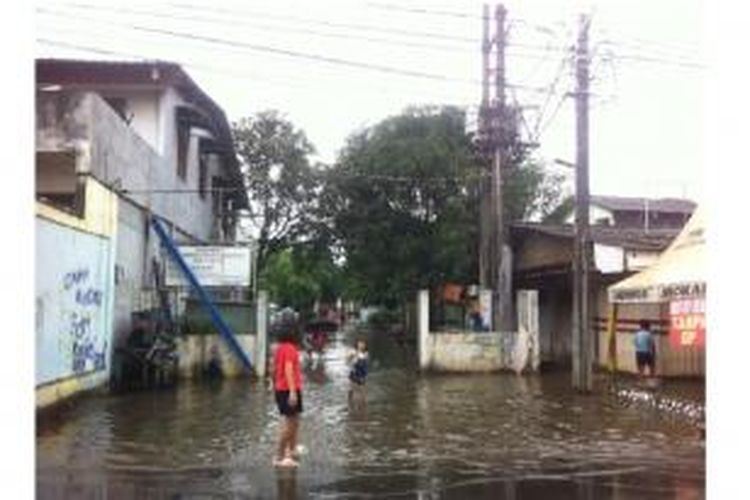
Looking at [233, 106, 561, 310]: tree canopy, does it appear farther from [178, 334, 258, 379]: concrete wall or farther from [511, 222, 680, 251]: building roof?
[178, 334, 258, 379]: concrete wall

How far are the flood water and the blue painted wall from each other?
76cm

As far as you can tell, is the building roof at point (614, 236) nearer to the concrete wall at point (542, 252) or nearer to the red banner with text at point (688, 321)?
the concrete wall at point (542, 252)

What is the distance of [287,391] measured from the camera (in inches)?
491

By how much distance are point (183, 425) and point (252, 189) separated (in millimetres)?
35542

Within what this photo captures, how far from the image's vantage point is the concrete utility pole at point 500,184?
3019 centimetres

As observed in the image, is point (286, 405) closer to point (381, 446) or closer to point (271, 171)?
point (381, 446)

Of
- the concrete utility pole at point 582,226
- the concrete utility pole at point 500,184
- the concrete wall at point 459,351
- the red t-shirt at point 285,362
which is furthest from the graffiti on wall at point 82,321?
the concrete utility pole at point 500,184

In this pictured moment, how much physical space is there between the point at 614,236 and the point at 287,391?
22.4 m

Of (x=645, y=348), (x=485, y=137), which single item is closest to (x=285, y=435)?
(x=645, y=348)

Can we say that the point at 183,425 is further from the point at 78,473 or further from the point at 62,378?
the point at 78,473

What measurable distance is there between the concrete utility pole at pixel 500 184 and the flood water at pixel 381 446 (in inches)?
258

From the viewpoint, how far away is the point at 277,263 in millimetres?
63562

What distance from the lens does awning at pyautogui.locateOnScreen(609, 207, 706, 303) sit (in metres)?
16.4

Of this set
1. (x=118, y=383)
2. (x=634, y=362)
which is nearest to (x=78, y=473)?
(x=118, y=383)
